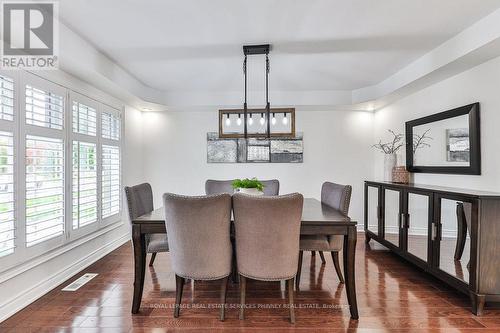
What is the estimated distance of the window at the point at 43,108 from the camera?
2400 mm

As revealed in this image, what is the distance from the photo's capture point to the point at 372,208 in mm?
3982

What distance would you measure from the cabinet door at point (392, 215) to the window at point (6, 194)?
3755 millimetres

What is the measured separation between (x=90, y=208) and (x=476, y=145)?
4.18 meters

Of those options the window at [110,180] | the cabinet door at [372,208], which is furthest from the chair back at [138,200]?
the cabinet door at [372,208]

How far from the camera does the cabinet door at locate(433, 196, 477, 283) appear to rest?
2299 millimetres

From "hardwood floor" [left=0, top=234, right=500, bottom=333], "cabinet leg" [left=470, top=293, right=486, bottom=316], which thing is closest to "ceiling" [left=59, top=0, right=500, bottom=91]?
"cabinet leg" [left=470, top=293, right=486, bottom=316]

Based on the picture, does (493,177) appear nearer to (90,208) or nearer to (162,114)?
(90,208)

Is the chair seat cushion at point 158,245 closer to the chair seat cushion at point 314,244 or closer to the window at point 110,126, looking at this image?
the chair seat cushion at point 314,244

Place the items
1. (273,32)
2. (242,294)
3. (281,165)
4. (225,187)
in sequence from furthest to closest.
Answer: (281,165), (225,187), (273,32), (242,294)

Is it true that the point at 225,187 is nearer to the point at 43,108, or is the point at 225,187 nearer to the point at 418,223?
the point at 43,108

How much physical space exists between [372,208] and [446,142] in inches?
50.8

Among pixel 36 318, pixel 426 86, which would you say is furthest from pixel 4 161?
pixel 426 86

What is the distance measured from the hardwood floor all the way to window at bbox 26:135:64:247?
0.60 meters

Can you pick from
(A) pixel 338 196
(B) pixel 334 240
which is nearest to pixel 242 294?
(B) pixel 334 240
